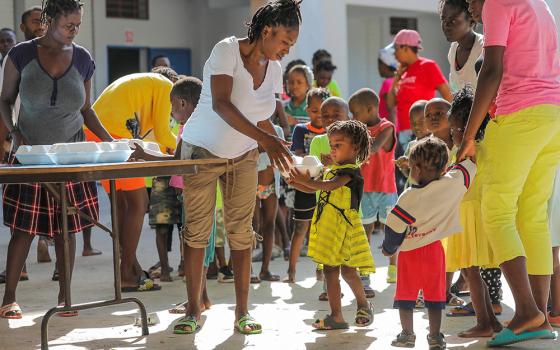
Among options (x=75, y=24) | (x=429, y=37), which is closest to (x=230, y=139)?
(x=75, y=24)

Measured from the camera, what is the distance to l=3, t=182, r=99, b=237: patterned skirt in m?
6.21

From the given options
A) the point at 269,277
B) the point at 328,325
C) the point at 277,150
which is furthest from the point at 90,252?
the point at 277,150

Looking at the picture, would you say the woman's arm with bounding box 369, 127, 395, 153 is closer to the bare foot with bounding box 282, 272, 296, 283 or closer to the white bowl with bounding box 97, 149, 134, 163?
the bare foot with bounding box 282, 272, 296, 283

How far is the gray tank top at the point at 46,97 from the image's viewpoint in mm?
6184

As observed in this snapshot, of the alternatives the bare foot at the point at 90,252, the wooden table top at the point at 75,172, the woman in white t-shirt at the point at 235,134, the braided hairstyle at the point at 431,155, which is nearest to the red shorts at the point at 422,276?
the braided hairstyle at the point at 431,155

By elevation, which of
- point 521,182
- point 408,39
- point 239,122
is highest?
point 408,39

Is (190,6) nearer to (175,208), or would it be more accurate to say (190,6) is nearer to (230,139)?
(175,208)

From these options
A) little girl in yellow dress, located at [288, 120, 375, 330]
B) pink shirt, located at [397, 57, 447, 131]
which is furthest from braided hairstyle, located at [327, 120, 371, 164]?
pink shirt, located at [397, 57, 447, 131]

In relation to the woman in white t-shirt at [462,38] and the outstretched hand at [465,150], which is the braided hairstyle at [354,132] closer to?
the outstretched hand at [465,150]

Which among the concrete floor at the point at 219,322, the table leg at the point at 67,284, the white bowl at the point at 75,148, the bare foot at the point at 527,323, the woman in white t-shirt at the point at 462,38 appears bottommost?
the concrete floor at the point at 219,322

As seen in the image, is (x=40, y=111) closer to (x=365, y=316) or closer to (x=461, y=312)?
(x=365, y=316)

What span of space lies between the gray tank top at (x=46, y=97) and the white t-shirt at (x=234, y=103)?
3.41ft

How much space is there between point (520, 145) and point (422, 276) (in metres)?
0.79

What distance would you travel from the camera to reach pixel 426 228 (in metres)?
4.96
